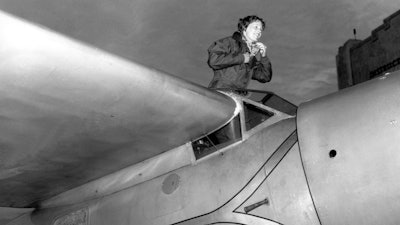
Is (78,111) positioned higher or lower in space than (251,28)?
lower

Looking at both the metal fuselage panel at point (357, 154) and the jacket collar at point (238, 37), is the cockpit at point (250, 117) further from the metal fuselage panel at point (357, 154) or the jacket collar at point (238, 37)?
the jacket collar at point (238, 37)

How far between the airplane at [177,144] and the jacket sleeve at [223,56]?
66 centimetres

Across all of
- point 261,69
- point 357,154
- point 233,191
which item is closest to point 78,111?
point 233,191

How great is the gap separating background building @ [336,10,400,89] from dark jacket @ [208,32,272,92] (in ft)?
36.4

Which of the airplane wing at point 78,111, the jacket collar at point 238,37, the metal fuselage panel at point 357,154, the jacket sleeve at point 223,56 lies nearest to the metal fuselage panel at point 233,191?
the metal fuselage panel at point 357,154

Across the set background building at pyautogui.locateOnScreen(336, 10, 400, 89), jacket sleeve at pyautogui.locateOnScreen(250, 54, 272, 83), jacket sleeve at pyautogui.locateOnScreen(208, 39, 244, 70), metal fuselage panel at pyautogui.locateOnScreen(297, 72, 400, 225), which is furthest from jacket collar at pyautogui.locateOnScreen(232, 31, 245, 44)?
background building at pyautogui.locateOnScreen(336, 10, 400, 89)

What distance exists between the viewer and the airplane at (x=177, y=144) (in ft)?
8.09

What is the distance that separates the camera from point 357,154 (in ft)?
8.28

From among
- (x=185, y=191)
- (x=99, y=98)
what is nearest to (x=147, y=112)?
(x=99, y=98)

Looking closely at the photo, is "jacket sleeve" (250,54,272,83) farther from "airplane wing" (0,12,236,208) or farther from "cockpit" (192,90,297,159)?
"airplane wing" (0,12,236,208)

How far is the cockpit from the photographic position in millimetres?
3289

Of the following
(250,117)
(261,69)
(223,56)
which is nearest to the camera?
(250,117)

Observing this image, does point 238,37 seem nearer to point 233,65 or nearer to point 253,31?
point 253,31

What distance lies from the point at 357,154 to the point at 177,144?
62.1 inches
